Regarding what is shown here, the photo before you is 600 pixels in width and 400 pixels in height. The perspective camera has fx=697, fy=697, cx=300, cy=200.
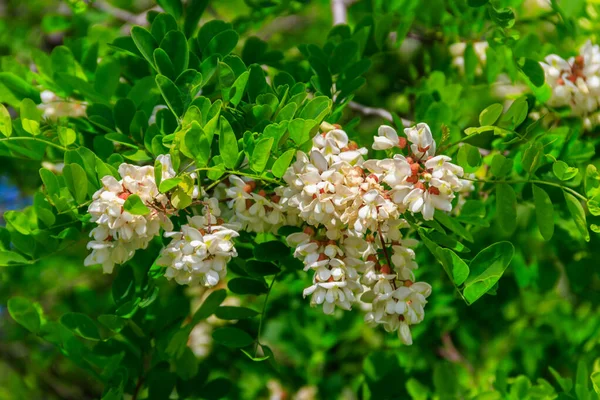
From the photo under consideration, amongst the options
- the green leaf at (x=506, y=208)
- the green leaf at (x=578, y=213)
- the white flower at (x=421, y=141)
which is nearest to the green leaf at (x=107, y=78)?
the white flower at (x=421, y=141)

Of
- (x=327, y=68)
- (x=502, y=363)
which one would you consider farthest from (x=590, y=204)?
(x=502, y=363)

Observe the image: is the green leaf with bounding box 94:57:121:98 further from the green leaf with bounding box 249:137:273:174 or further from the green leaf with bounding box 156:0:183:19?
the green leaf with bounding box 249:137:273:174

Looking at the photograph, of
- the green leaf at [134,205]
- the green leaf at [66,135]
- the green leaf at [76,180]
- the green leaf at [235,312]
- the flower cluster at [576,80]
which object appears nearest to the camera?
the green leaf at [134,205]

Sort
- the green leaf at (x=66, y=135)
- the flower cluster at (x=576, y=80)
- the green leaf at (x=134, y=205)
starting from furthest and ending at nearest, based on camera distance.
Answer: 1. the flower cluster at (x=576, y=80)
2. the green leaf at (x=66, y=135)
3. the green leaf at (x=134, y=205)

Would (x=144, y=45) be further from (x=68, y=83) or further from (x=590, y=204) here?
(x=590, y=204)

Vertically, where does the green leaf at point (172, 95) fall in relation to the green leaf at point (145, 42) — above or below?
Answer: below

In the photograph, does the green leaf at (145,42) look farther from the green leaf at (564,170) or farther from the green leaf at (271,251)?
the green leaf at (564,170)

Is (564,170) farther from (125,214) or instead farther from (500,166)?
(125,214)

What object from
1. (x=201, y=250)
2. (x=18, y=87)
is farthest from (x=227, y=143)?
(x=18, y=87)
